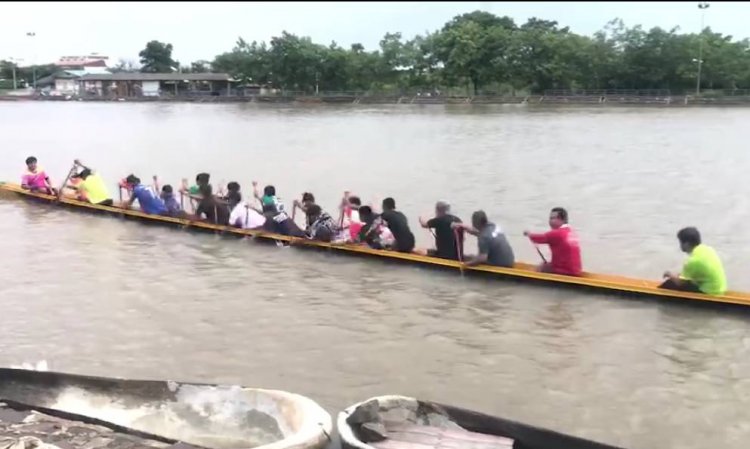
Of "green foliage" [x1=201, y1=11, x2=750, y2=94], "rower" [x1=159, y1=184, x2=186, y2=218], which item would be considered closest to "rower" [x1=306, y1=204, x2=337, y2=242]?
"rower" [x1=159, y1=184, x2=186, y2=218]

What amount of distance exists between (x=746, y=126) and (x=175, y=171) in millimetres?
26466

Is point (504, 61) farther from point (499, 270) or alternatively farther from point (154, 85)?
point (499, 270)

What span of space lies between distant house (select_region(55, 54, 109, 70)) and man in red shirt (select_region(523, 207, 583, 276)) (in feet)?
286

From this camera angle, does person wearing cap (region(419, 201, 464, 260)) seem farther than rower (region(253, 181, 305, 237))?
No

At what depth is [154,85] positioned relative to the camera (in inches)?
3174

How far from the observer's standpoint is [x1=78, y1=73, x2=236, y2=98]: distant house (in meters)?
78.4

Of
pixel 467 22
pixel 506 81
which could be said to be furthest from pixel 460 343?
pixel 467 22

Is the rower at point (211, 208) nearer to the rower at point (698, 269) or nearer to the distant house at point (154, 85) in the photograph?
the rower at point (698, 269)

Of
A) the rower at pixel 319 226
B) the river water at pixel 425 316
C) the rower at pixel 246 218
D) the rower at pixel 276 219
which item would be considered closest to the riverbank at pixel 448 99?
the river water at pixel 425 316

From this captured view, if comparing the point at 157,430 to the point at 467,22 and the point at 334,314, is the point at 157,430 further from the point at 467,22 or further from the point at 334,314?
the point at 467,22

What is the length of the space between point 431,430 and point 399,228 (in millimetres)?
5650

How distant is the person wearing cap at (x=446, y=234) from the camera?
10.1 metres

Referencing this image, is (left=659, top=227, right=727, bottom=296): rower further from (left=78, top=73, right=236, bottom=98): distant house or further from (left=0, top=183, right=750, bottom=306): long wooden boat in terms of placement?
(left=78, top=73, right=236, bottom=98): distant house

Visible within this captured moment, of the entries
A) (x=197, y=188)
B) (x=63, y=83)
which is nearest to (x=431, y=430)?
(x=197, y=188)
